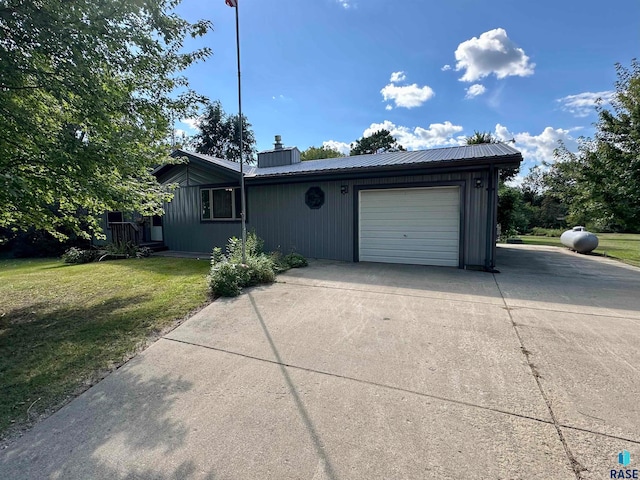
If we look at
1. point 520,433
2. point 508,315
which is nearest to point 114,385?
point 520,433

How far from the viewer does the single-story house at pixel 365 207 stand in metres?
7.19

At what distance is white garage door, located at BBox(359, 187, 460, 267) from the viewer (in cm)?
757

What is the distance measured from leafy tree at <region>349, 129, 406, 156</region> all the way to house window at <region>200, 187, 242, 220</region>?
3162 centimetres

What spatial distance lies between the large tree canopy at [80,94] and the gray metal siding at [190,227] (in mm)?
5680

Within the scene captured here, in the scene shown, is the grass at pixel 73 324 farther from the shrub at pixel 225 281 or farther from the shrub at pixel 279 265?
the shrub at pixel 279 265

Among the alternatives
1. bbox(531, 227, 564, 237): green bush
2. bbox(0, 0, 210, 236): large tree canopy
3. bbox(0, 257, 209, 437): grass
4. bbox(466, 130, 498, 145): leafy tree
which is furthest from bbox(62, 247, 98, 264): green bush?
bbox(531, 227, 564, 237): green bush

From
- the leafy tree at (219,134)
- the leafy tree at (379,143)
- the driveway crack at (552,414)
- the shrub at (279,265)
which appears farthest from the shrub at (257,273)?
the leafy tree at (379,143)

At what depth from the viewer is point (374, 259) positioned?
849 cm

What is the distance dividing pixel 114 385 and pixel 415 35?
12.0 m

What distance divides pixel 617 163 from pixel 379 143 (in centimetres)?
3197

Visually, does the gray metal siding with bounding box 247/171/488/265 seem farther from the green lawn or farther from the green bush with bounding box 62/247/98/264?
the green bush with bounding box 62/247/98/264

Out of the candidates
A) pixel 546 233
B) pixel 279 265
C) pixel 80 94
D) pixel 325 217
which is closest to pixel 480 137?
pixel 546 233

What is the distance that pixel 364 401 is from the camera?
234cm

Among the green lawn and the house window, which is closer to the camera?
the green lawn
